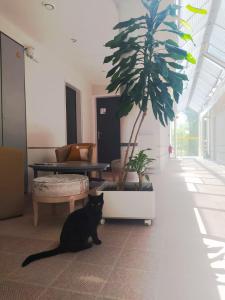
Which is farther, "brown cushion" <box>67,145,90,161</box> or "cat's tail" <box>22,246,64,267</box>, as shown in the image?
"brown cushion" <box>67,145,90,161</box>

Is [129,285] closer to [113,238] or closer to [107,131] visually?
[113,238]

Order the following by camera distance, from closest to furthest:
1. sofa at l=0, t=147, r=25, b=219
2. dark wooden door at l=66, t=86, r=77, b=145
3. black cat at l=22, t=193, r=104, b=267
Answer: black cat at l=22, t=193, r=104, b=267 < sofa at l=0, t=147, r=25, b=219 < dark wooden door at l=66, t=86, r=77, b=145

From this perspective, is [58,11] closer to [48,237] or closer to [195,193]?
[48,237]

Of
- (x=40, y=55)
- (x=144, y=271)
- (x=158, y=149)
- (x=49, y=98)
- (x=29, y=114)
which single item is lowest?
(x=144, y=271)

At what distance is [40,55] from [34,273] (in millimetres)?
3958

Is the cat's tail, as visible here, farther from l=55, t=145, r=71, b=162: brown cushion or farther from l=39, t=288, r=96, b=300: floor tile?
l=55, t=145, r=71, b=162: brown cushion

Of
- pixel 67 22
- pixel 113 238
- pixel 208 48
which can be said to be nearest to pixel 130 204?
pixel 113 238

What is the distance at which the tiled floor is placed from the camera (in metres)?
1.29

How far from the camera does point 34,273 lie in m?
1.48

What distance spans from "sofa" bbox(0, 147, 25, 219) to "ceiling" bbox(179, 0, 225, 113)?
4081mm

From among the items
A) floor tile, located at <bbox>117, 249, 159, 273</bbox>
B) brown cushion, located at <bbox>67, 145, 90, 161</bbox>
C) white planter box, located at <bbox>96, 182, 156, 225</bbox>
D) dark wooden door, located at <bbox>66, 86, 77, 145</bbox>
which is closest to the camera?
floor tile, located at <bbox>117, 249, 159, 273</bbox>

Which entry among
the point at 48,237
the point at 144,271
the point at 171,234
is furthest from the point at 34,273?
the point at 171,234

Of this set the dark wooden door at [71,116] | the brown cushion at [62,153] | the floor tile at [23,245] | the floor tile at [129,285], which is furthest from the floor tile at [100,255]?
the dark wooden door at [71,116]

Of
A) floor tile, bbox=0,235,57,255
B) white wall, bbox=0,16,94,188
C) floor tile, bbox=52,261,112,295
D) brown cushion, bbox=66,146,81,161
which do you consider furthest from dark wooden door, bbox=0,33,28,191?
floor tile, bbox=52,261,112,295
